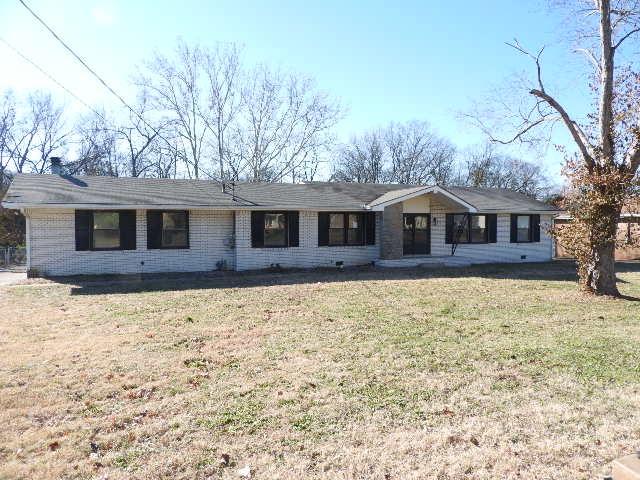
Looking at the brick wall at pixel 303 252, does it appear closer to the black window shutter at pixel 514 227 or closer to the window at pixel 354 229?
the window at pixel 354 229

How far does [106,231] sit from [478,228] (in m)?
15.2

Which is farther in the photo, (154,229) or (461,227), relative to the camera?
(461,227)

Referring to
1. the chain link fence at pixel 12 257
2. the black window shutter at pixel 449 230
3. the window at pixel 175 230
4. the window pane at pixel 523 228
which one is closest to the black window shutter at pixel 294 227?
the window at pixel 175 230

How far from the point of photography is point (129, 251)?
15.5 meters

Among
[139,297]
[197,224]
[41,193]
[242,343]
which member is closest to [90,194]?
[41,193]

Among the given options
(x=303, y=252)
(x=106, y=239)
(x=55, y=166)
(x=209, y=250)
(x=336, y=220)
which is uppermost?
(x=55, y=166)

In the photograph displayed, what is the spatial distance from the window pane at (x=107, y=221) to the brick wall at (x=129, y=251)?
25.2 inches

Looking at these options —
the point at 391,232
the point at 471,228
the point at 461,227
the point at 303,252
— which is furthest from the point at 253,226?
the point at 471,228

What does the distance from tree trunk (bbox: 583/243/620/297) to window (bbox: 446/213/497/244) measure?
842cm

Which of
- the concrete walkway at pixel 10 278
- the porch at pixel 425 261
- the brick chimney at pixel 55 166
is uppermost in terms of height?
the brick chimney at pixel 55 166

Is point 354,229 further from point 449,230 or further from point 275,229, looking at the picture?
point 449,230

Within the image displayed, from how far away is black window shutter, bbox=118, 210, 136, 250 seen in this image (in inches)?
603

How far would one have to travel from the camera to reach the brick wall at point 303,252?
16.8 m

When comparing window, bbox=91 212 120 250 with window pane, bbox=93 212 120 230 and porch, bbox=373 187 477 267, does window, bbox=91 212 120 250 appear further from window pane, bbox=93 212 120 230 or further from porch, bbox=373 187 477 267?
porch, bbox=373 187 477 267
